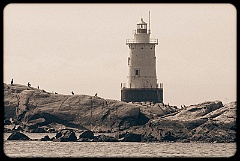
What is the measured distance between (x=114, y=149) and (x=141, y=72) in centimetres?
2252

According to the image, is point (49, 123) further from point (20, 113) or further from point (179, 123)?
point (179, 123)

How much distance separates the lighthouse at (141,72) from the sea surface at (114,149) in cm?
1666

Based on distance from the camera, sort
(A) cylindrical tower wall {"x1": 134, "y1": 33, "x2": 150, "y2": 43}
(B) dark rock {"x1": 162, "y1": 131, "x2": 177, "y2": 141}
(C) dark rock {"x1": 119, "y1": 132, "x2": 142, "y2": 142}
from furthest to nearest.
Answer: (A) cylindrical tower wall {"x1": 134, "y1": 33, "x2": 150, "y2": 43}, (C) dark rock {"x1": 119, "y1": 132, "x2": 142, "y2": 142}, (B) dark rock {"x1": 162, "y1": 131, "x2": 177, "y2": 141}

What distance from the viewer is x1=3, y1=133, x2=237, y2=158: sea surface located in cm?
4219

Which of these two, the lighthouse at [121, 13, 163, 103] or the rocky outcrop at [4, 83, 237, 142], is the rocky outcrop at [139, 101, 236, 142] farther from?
the lighthouse at [121, 13, 163, 103]

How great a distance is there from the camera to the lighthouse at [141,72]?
69.3 metres

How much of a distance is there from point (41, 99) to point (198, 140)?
16.7 metres

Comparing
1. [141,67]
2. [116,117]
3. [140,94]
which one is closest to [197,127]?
[116,117]

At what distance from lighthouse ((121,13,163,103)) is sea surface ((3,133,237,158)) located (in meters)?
16.7

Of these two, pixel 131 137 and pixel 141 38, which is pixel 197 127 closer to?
pixel 131 137

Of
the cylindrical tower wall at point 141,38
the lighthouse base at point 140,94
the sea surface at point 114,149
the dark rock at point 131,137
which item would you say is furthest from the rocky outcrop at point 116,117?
the cylindrical tower wall at point 141,38

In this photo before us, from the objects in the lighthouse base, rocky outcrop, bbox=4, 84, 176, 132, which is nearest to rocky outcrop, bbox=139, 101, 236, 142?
rocky outcrop, bbox=4, 84, 176, 132

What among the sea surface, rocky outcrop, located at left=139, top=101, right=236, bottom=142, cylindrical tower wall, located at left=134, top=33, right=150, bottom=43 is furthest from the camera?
cylindrical tower wall, located at left=134, top=33, right=150, bottom=43

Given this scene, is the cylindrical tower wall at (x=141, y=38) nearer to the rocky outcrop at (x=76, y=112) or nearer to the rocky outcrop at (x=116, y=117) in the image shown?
the rocky outcrop at (x=116, y=117)
